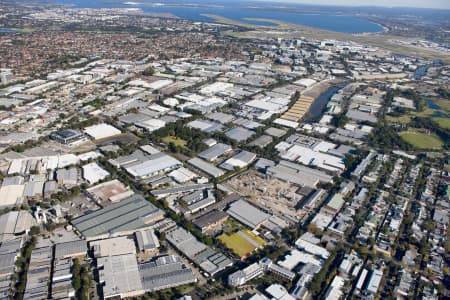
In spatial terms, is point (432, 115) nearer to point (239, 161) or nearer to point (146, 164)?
point (239, 161)

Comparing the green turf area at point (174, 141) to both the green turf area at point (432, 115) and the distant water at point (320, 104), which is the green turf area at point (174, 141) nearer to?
the distant water at point (320, 104)

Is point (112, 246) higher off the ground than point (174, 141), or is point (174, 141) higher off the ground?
point (174, 141)

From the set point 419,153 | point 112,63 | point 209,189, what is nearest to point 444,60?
point 419,153

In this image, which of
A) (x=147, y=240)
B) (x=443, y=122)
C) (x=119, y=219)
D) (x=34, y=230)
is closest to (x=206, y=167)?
(x=119, y=219)

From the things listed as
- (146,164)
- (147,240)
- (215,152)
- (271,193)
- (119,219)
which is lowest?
(147,240)

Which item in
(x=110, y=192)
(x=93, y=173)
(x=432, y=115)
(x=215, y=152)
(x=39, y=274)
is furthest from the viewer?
(x=432, y=115)

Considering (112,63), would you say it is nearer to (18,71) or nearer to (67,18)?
(18,71)

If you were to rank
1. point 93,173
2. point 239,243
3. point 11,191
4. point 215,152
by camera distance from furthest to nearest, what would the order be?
1. point 215,152
2. point 93,173
3. point 11,191
4. point 239,243

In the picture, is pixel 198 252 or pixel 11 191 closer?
pixel 198 252
